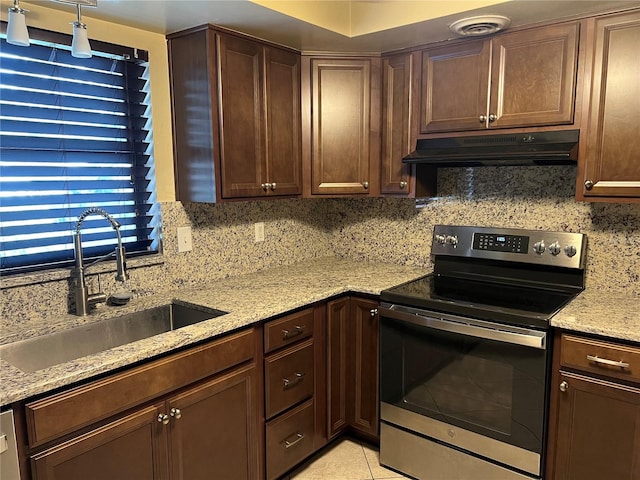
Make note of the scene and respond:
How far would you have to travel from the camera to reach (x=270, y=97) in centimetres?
230

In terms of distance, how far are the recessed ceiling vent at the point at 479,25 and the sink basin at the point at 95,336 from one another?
155 centimetres

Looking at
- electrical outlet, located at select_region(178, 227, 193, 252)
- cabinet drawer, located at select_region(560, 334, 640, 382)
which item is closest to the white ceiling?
electrical outlet, located at select_region(178, 227, 193, 252)

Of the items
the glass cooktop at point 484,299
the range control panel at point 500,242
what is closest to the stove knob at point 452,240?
the range control panel at point 500,242

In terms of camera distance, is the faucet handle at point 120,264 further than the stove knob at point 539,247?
No

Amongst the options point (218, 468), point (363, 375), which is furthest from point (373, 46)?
point (218, 468)

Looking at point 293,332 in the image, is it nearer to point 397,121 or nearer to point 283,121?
point 283,121

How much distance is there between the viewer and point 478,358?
199 cm

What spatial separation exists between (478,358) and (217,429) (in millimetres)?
1079

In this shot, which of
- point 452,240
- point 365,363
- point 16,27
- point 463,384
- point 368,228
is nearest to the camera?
point 16,27

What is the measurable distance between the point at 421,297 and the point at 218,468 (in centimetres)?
108

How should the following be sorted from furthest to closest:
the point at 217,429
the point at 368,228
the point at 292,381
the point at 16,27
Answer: the point at 368,228 < the point at 292,381 < the point at 217,429 < the point at 16,27

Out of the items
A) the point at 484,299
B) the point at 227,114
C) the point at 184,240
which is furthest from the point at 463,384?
the point at 227,114

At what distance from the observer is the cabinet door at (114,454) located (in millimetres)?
1354

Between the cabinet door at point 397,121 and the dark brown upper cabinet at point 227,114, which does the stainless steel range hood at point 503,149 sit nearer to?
the cabinet door at point 397,121
